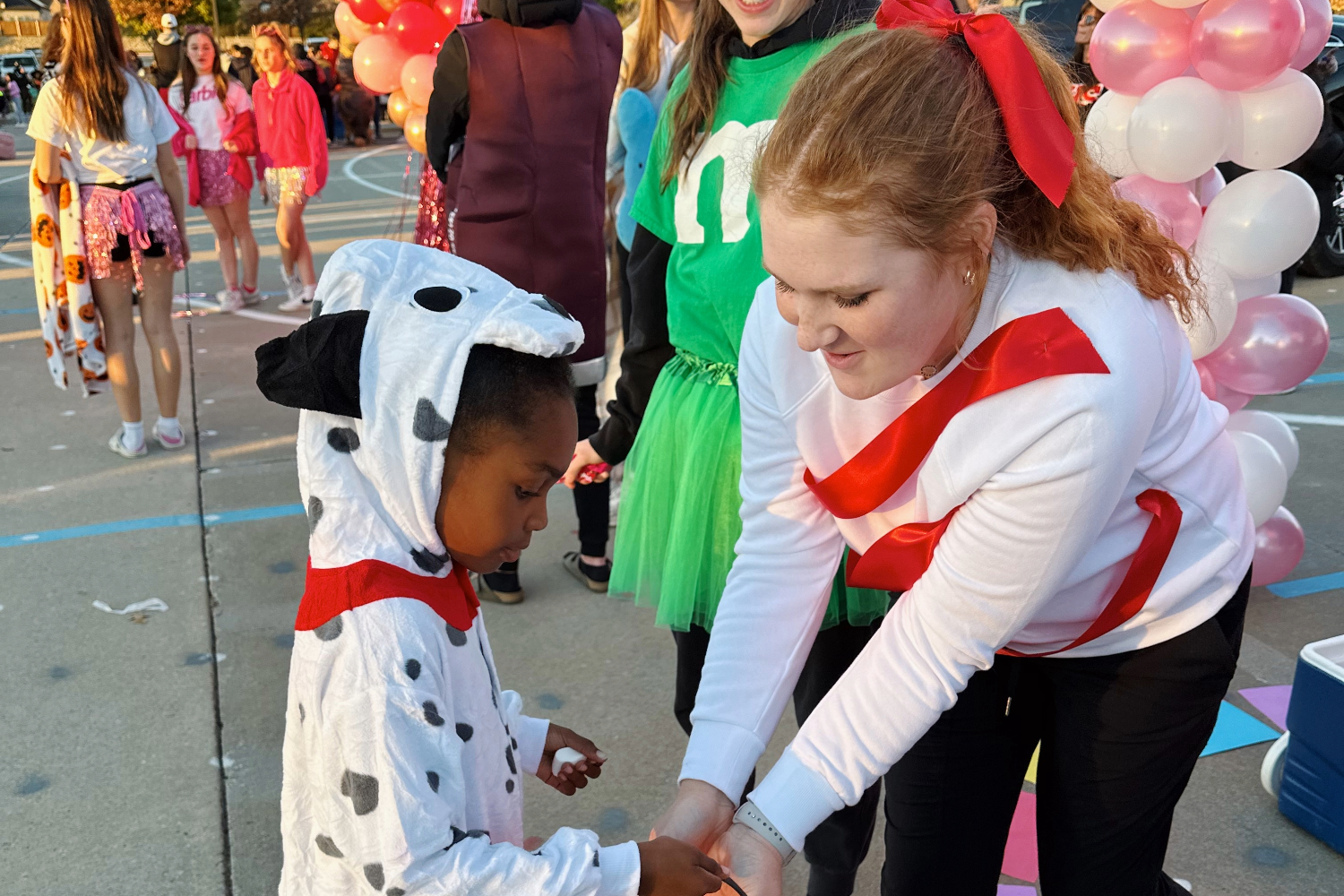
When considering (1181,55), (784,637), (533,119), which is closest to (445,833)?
(784,637)

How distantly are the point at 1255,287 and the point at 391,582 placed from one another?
121 inches

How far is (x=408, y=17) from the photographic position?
5.11m

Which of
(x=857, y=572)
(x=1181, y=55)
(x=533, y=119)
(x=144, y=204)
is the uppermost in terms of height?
(x=1181, y=55)

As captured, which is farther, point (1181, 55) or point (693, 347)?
point (1181, 55)

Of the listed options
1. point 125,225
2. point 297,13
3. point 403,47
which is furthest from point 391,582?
point 297,13

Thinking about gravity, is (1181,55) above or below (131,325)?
above

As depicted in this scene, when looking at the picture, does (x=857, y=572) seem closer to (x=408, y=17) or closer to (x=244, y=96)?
(x=408, y=17)

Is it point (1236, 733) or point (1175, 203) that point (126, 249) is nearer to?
point (1175, 203)

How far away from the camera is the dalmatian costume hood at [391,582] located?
4.30 feet

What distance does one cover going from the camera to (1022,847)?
2555 mm

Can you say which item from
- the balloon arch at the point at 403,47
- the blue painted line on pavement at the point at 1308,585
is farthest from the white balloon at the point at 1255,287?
the balloon arch at the point at 403,47

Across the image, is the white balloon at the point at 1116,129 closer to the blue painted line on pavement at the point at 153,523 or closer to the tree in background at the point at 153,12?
the blue painted line on pavement at the point at 153,523

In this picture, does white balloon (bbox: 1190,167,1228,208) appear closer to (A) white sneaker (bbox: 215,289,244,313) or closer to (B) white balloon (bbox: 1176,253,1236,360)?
(B) white balloon (bbox: 1176,253,1236,360)

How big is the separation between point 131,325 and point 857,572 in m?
4.34
